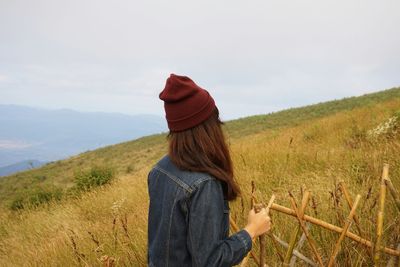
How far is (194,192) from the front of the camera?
1628 mm

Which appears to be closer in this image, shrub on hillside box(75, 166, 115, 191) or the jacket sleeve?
the jacket sleeve

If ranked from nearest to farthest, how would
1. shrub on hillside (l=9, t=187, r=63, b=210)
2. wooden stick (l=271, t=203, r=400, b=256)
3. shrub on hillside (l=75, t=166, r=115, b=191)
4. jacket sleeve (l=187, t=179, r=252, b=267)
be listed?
jacket sleeve (l=187, t=179, r=252, b=267)
wooden stick (l=271, t=203, r=400, b=256)
shrub on hillside (l=9, t=187, r=63, b=210)
shrub on hillside (l=75, t=166, r=115, b=191)

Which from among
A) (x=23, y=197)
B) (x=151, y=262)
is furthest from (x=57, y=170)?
(x=151, y=262)

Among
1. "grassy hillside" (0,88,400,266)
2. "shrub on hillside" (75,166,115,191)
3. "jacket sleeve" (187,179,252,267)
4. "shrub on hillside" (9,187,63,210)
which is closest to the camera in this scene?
"jacket sleeve" (187,179,252,267)

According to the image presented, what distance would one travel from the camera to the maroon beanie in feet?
5.62

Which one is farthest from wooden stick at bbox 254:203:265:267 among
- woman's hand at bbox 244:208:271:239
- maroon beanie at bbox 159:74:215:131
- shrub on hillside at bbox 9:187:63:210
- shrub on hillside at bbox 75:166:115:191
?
shrub on hillside at bbox 9:187:63:210

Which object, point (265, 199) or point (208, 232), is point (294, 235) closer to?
point (208, 232)

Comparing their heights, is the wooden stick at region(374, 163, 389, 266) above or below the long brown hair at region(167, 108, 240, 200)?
below

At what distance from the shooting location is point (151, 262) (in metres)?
1.88

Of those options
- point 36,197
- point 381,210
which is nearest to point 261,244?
point 381,210

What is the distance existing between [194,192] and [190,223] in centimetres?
13

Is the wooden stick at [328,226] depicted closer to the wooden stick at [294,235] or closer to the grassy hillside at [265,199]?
the wooden stick at [294,235]

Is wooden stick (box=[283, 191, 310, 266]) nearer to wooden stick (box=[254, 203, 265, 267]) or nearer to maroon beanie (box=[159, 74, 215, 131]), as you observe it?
wooden stick (box=[254, 203, 265, 267])

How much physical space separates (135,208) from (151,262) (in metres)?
3.63
